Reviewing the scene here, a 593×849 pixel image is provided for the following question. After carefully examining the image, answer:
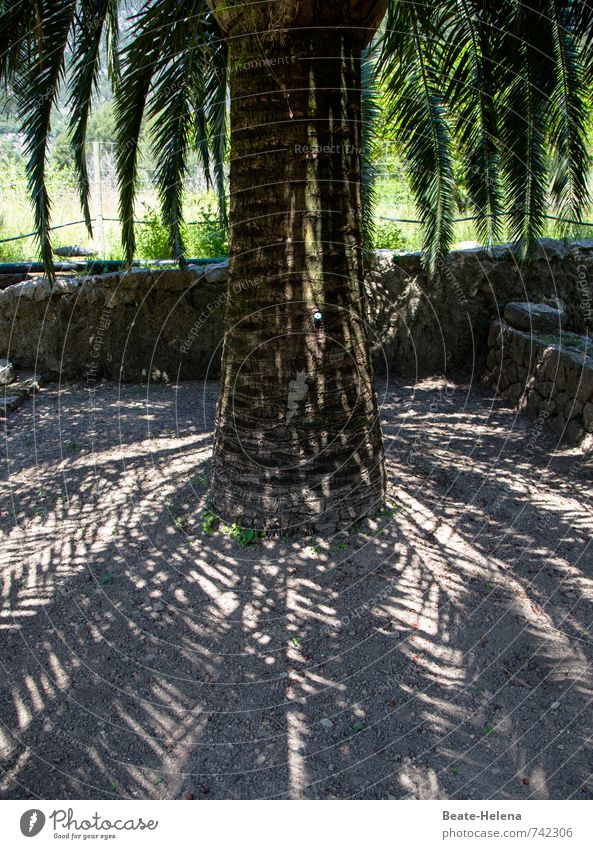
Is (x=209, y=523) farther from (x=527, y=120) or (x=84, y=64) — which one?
(x=527, y=120)

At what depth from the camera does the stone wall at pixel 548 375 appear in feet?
17.9

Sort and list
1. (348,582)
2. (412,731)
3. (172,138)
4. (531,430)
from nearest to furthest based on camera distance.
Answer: (412,731) < (348,582) < (172,138) < (531,430)

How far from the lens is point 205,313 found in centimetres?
735

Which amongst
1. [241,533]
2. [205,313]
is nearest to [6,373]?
[205,313]

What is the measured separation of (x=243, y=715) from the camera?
2.88m

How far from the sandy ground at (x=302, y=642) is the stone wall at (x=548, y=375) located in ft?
1.60

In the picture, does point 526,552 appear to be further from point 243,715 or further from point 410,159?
A: point 410,159

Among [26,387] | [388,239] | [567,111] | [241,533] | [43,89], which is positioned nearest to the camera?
[241,533]

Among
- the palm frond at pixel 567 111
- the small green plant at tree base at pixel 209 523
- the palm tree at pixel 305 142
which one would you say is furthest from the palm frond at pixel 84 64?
the palm frond at pixel 567 111

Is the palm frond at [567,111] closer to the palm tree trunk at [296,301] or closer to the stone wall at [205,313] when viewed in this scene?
the palm tree trunk at [296,301]

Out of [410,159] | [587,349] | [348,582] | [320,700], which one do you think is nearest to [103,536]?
[348,582]

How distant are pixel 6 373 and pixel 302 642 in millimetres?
4987

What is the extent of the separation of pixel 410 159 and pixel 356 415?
2.38 m

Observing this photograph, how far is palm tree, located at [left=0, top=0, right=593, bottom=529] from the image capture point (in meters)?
3.55
